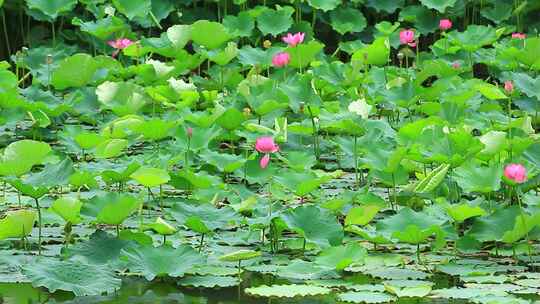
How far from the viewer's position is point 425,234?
98.9 inches

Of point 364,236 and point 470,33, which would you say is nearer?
point 364,236

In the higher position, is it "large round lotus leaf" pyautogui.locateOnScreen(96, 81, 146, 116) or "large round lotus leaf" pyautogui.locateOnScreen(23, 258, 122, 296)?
"large round lotus leaf" pyautogui.locateOnScreen(96, 81, 146, 116)

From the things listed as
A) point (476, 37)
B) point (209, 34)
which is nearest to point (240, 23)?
point (209, 34)

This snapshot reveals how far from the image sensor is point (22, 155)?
275cm

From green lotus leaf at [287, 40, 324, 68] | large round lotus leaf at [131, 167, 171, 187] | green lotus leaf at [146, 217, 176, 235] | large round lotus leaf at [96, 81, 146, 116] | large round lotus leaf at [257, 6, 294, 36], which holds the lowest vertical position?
green lotus leaf at [146, 217, 176, 235]

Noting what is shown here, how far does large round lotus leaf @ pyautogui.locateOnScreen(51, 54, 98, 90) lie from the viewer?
418 cm

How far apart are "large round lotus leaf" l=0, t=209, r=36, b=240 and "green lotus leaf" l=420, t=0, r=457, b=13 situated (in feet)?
10.4

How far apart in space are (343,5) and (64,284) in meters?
3.53

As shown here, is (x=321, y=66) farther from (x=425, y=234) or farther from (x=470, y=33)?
(x=425, y=234)

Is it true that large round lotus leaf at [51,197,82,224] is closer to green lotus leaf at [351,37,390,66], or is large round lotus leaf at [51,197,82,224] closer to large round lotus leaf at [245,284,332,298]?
→ large round lotus leaf at [245,284,332,298]

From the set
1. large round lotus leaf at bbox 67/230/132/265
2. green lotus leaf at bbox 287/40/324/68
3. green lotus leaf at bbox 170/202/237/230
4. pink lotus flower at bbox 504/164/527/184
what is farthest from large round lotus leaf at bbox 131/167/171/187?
green lotus leaf at bbox 287/40/324/68

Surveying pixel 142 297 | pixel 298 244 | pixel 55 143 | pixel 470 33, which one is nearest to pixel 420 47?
pixel 470 33

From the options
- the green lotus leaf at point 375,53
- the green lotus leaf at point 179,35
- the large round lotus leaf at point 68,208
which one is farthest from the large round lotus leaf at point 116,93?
the large round lotus leaf at point 68,208

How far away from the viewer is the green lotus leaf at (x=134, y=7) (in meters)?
5.16
